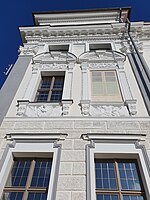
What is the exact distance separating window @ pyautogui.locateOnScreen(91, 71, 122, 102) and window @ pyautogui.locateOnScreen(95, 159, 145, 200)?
298 cm

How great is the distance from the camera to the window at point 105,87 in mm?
8383

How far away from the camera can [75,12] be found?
16.9 meters

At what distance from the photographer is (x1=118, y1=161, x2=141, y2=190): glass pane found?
5359mm

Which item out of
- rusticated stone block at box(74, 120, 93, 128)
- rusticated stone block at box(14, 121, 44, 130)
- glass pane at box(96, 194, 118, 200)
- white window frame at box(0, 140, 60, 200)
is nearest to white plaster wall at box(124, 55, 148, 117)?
rusticated stone block at box(74, 120, 93, 128)

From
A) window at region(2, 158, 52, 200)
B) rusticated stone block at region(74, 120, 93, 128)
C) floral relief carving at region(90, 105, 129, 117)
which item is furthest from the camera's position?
floral relief carving at region(90, 105, 129, 117)

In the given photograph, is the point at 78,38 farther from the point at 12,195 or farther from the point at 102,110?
the point at 12,195

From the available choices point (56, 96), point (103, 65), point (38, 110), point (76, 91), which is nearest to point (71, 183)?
point (38, 110)

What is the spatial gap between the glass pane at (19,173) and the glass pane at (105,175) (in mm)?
2048

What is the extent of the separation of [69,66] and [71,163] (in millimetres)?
5930

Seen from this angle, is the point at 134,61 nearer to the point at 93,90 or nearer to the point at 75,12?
the point at 93,90

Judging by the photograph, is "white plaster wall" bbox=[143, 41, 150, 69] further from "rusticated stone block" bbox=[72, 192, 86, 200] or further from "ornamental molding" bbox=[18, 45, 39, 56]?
"rusticated stone block" bbox=[72, 192, 86, 200]

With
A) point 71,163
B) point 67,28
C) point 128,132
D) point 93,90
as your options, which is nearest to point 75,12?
point 67,28

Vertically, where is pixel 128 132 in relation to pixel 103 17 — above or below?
below

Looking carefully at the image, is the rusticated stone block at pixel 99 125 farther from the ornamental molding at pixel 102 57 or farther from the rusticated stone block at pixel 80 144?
the ornamental molding at pixel 102 57
